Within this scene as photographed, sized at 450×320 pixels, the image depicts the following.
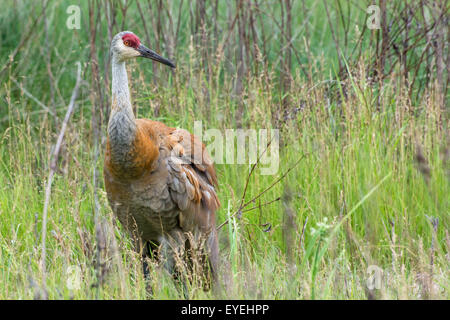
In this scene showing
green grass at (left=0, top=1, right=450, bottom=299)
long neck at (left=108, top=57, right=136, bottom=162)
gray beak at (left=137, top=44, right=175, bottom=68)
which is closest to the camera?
green grass at (left=0, top=1, right=450, bottom=299)

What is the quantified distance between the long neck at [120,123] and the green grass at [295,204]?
337 mm

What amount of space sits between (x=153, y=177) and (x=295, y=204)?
105 centimetres

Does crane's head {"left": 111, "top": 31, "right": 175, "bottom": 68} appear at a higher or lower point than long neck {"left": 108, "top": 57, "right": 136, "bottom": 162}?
higher

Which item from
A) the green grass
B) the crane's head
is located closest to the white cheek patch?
the crane's head

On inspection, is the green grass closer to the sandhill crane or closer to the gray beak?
the sandhill crane

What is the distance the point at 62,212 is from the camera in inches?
177

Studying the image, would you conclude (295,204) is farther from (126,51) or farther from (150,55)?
(126,51)

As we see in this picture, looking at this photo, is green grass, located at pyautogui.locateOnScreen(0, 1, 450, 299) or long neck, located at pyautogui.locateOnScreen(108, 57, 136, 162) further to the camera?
long neck, located at pyautogui.locateOnScreen(108, 57, 136, 162)

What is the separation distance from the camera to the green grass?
3.57m

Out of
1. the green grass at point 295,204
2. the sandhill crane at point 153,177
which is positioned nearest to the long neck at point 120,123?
the sandhill crane at point 153,177

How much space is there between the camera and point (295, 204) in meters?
4.61

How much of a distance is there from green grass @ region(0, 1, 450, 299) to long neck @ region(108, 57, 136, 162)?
0.34 meters

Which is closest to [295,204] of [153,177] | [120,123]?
[153,177]

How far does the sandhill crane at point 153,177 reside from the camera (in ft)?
13.1
